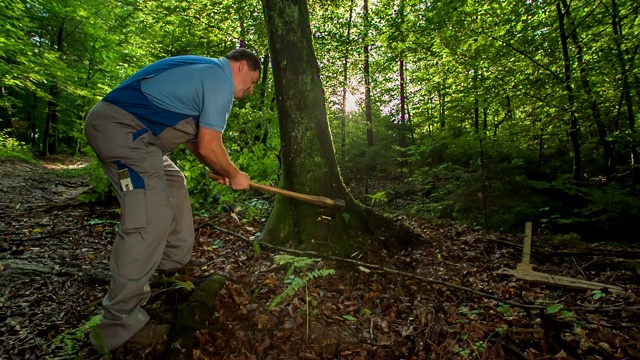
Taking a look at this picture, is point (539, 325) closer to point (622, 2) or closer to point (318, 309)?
point (318, 309)

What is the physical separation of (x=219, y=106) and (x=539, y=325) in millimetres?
3056

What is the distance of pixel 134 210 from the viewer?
7.57ft

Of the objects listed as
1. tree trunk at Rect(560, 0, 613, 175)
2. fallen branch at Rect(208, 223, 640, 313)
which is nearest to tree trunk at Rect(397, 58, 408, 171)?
tree trunk at Rect(560, 0, 613, 175)

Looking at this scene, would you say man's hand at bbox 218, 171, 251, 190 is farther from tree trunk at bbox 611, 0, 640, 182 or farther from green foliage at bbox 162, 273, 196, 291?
tree trunk at bbox 611, 0, 640, 182

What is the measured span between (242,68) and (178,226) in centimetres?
164

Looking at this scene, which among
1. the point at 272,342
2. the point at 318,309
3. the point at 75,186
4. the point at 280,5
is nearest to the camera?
the point at 272,342

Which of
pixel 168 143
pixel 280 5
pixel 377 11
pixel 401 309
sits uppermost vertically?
pixel 377 11

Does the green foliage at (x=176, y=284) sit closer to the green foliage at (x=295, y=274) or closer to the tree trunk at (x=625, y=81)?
the green foliage at (x=295, y=274)

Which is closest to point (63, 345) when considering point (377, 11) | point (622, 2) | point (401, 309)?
point (401, 309)

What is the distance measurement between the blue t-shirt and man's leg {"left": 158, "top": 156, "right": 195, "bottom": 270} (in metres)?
0.66

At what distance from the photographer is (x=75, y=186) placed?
11133 millimetres

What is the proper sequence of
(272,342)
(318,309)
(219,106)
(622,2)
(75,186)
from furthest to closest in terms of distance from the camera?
(75,186) → (622,2) → (318,309) → (219,106) → (272,342)

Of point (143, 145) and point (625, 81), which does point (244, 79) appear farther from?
point (625, 81)

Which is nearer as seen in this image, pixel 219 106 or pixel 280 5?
pixel 219 106
